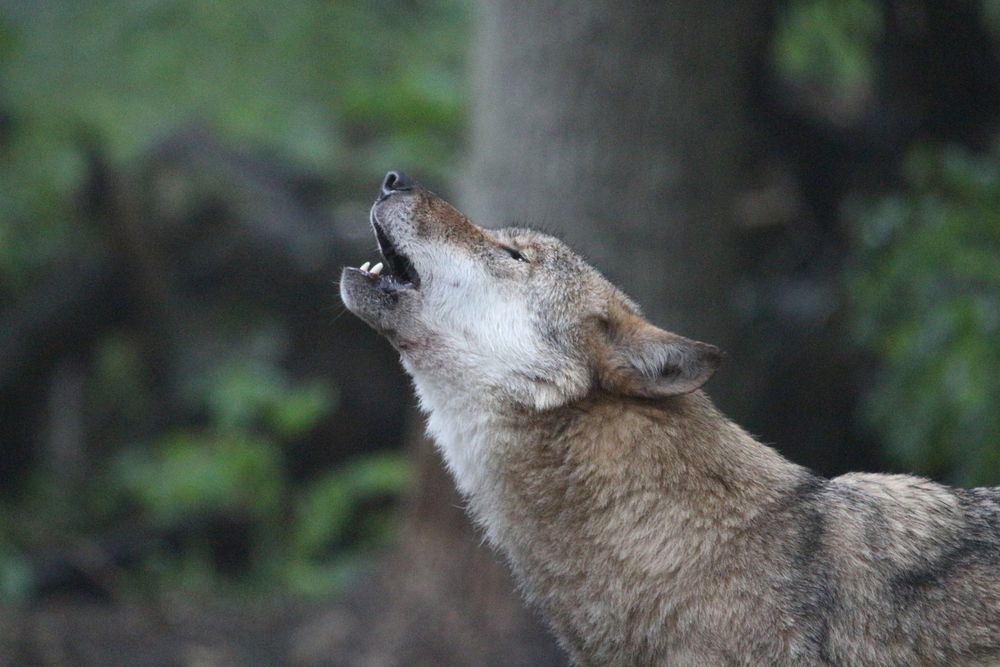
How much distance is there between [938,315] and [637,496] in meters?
3.03

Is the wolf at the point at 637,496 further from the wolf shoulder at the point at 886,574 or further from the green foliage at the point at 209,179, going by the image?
the green foliage at the point at 209,179

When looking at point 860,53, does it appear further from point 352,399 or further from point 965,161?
point 352,399

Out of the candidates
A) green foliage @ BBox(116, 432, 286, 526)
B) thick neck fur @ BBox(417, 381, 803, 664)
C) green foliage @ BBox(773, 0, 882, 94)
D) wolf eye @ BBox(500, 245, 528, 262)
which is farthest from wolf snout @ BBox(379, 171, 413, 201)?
green foliage @ BBox(116, 432, 286, 526)

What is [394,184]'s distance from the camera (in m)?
4.04

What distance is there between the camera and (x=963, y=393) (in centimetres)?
588

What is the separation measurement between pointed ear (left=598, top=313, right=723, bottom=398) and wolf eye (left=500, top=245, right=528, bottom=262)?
0.37m

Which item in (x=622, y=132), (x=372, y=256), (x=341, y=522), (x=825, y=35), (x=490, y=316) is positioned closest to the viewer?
(x=490, y=316)

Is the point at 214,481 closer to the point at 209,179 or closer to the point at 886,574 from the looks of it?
the point at 209,179

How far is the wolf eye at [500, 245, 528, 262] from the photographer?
407cm

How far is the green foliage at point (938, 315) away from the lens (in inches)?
234

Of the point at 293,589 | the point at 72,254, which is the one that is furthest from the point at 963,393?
the point at 72,254

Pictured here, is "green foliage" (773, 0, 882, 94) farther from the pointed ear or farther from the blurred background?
the pointed ear

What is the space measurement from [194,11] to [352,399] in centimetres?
341

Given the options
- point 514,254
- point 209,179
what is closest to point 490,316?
point 514,254
